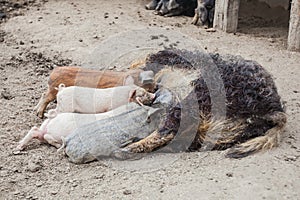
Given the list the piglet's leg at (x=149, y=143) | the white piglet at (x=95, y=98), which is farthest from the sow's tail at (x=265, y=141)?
the white piglet at (x=95, y=98)

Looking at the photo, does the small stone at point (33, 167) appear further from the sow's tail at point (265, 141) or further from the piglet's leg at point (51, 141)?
the sow's tail at point (265, 141)

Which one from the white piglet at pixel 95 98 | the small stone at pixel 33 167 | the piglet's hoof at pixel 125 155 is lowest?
the small stone at pixel 33 167

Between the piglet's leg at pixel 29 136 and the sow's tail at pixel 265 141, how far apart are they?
95 cm

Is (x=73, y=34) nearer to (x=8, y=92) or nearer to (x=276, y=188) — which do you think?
(x=8, y=92)

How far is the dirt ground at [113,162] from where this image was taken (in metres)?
2.40

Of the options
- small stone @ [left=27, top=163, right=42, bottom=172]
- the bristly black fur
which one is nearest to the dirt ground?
small stone @ [left=27, top=163, right=42, bottom=172]

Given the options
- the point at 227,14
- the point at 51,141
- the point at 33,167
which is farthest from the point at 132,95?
the point at 227,14

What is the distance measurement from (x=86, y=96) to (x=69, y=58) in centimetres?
140

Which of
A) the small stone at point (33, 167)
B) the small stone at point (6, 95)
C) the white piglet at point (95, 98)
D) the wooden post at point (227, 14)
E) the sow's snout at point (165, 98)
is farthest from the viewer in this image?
the wooden post at point (227, 14)

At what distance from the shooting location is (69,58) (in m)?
4.23

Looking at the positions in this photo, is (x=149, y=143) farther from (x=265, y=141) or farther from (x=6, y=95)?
(x=6, y=95)

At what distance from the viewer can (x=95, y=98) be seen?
2.89 meters

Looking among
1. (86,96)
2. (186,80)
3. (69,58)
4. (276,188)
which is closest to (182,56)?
(186,80)

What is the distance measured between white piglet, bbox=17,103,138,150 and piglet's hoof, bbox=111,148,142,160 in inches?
8.6
